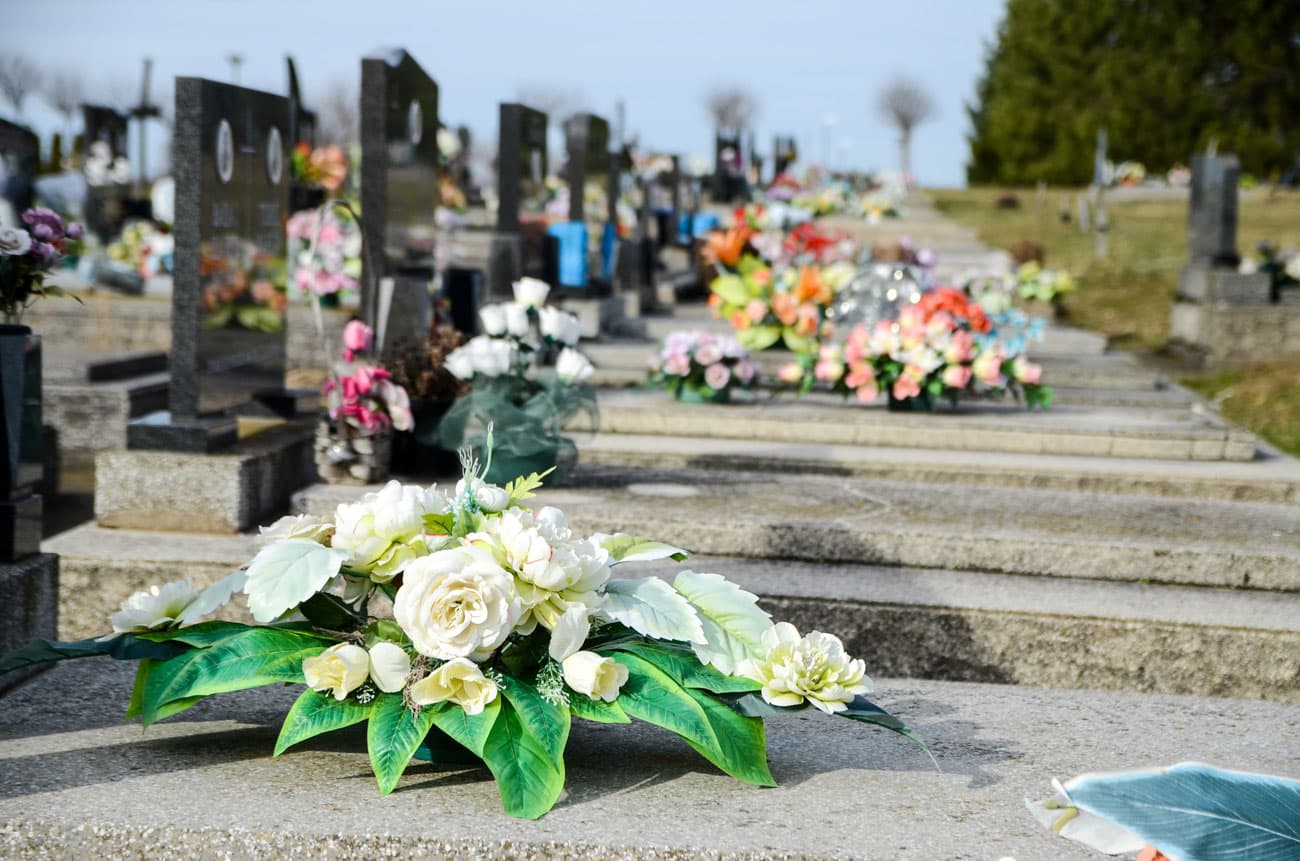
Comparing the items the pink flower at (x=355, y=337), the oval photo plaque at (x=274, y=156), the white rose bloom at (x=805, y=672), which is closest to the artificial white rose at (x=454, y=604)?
the white rose bloom at (x=805, y=672)

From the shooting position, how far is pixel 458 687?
9.07ft

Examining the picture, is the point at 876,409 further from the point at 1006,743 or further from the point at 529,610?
the point at 529,610

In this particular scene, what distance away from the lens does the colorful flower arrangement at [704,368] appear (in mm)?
7684

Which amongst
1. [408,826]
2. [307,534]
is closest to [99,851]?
[408,826]

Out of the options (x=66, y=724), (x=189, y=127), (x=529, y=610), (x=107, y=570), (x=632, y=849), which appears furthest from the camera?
(x=189, y=127)

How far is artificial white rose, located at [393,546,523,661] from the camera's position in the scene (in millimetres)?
2674

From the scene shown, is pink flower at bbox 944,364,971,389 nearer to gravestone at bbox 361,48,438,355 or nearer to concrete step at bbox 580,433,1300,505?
→ concrete step at bbox 580,433,1300,505

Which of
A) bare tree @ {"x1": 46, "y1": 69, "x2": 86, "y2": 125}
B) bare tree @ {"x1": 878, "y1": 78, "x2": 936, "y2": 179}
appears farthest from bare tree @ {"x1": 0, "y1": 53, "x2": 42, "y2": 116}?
bare tree @ {"x1": 878, "y1": 78, "x2": 936, "y2": 179}

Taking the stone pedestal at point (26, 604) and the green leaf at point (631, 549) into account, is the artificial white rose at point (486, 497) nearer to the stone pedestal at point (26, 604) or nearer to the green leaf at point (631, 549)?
the green leaf at point (631, 549)

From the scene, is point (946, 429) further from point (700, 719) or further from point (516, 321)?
point (700, 719)

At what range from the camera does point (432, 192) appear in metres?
7.67

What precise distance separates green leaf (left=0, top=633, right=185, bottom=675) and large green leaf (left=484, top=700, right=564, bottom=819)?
713 millimetres

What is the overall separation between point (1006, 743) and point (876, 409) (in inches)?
181

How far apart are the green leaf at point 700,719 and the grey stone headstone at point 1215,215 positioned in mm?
12228
